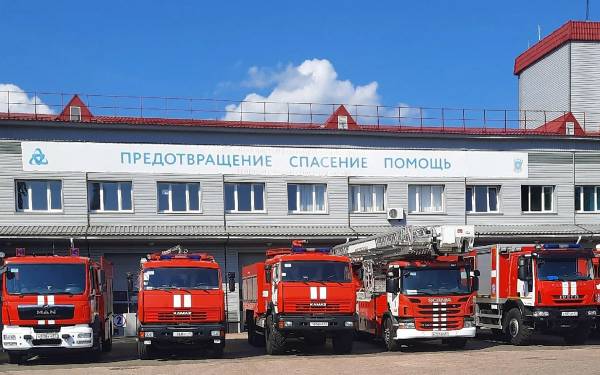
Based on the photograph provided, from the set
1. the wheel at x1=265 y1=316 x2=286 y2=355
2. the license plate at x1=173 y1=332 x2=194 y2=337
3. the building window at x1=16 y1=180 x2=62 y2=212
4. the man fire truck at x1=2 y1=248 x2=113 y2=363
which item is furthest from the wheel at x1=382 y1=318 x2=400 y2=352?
the building window at x1=16 y1=180 x2=62 y2=212

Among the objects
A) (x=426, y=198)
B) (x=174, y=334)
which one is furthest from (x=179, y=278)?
(x=426, y=198)

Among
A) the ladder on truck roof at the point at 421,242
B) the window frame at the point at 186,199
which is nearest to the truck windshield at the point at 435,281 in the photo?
the ladder on truck roof at the point at 421,242

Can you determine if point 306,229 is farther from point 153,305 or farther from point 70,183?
point 153,305

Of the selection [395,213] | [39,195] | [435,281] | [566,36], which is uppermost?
[566,36]

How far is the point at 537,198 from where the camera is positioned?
3253 centimetres

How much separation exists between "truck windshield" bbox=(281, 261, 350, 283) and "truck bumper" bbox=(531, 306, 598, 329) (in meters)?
5.60

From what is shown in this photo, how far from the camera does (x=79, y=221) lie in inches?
1124

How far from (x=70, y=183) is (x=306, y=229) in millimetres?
9029

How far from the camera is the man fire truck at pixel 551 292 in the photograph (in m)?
20.8

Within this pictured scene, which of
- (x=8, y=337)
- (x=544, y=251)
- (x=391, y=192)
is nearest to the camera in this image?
(x=8, y=337)

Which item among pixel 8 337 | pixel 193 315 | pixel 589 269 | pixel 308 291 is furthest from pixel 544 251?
pixel 8 337

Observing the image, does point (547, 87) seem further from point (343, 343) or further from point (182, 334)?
point (182, 334)

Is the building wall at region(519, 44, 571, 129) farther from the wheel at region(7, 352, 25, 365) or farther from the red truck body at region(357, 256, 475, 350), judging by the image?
the wheel at region(7, 352, 25, 365)

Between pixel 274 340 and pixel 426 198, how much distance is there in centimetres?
1419
